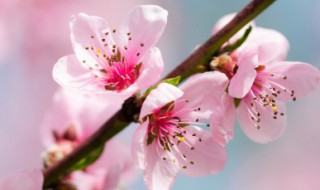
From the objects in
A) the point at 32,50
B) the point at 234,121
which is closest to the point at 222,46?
the point at 234,121

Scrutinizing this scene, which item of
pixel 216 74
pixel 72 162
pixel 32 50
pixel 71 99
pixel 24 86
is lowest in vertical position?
pixel 24 86

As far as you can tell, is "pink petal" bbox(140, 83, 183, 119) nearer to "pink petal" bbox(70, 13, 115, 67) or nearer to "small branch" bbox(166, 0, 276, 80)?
"small branch" bbox(166, 0, 276, 80)

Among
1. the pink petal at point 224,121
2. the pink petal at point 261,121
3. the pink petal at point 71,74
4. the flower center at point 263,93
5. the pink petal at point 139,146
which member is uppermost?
the pink petal at point 71,74

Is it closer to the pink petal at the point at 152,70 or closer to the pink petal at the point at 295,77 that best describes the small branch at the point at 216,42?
the pink petal at the point at 152,70

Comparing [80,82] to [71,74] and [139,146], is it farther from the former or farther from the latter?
[139,146]

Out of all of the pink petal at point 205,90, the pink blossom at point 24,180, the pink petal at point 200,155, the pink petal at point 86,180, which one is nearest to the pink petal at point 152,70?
the pink petal at point 205,90

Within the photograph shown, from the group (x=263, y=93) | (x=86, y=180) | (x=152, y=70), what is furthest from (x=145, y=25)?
(x=86, y=180)

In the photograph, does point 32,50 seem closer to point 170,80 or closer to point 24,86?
point 24,86

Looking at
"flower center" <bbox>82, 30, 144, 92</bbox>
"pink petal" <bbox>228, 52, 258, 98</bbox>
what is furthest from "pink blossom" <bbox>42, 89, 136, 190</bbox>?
"pink petal" <bbox>228, 52, 258, 98</bbox>
